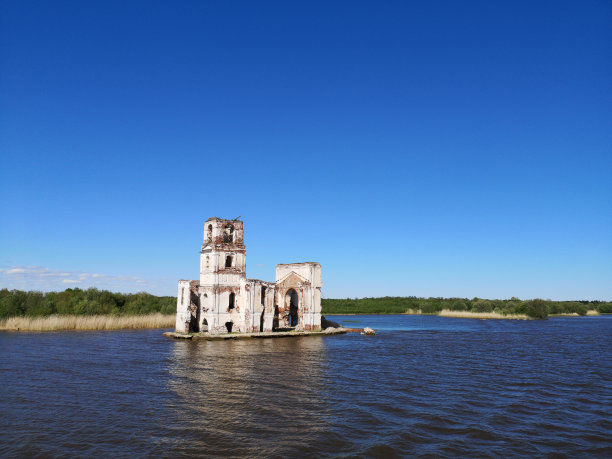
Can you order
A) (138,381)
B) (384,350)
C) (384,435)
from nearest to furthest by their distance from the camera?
(384,435), (138,381), (384,350)

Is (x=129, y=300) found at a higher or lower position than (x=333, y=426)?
higher

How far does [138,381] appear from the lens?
18953 millimetres

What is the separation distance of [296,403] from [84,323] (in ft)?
112

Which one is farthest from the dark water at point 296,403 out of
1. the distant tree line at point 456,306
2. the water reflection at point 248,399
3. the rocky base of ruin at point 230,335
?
the distant tree line at point 456,306

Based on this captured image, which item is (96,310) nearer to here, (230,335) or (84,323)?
(84,323)

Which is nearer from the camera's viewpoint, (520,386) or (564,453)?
(564,453)

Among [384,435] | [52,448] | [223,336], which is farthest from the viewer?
[223,336]

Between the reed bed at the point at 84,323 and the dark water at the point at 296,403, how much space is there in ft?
38.3

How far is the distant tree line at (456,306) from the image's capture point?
80625mm

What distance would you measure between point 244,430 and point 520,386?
13.5 meters

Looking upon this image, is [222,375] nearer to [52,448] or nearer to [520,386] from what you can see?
[52,448]

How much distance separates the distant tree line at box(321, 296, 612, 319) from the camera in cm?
8062

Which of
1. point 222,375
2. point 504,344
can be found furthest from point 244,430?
point 504,344

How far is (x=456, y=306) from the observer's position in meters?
95.4
